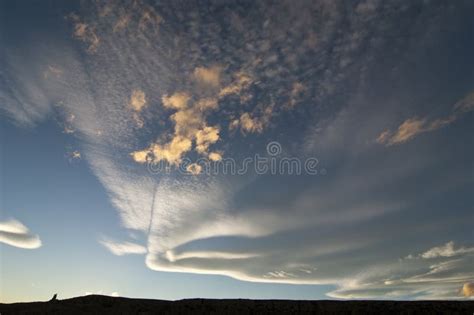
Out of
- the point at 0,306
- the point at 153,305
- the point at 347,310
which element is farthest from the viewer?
the point at 0,306

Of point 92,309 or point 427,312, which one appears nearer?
point 427,312

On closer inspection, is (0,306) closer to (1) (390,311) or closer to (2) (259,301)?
(2) (259,301)

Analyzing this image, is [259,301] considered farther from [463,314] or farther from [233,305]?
[463,314]

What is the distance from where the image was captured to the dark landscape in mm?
12898

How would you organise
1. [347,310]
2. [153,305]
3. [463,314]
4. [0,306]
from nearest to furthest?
[463,314] < [347,310] < [153,305] < [0,306]

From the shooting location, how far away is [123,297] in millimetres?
15133

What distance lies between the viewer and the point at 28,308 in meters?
15.2

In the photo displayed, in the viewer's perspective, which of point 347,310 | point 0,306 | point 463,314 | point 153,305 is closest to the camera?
point 463,314

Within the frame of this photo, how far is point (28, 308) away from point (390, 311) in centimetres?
1604

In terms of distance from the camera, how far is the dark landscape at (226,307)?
508 inches

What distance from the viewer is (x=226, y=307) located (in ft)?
45.6

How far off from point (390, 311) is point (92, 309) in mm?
12749

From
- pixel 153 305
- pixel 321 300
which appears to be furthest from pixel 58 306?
pixel 321 300

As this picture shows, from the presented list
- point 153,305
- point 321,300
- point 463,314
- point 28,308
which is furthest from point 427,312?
point 28,308
